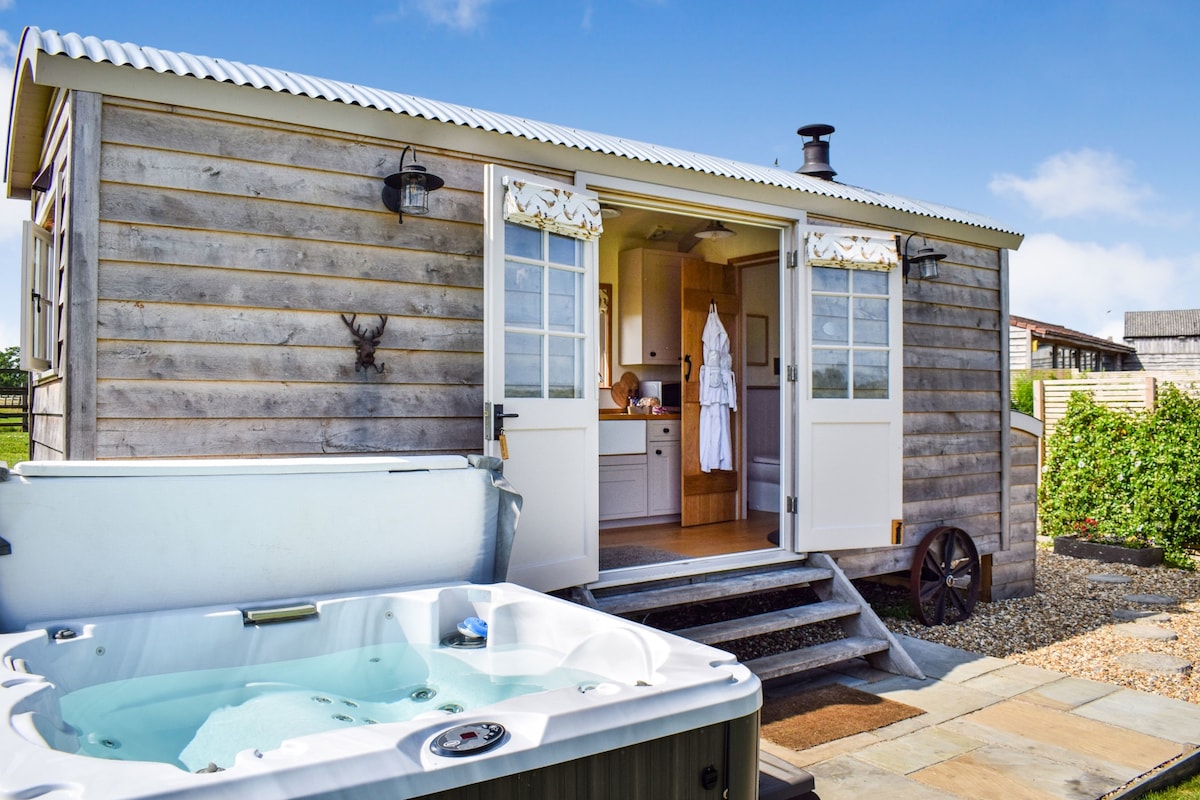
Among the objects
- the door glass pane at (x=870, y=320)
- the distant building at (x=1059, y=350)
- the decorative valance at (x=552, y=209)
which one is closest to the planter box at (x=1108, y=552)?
the door glass pane at (x=870, y=320)

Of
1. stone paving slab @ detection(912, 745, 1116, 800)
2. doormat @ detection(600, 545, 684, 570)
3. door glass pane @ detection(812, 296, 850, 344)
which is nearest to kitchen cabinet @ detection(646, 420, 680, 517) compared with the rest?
doormat @ detection(600, 545, 684, 570)

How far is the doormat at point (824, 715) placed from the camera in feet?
11.2

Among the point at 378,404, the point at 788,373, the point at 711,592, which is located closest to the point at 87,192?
the point at 378,404

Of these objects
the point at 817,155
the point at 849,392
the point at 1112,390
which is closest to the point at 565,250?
the point at 849,392

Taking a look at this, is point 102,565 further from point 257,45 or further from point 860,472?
point 257,45

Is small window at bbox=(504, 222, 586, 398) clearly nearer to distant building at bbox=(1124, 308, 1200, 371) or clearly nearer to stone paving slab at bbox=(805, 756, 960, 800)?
stone paving slab at bbox=(805, 756, 960, 800)

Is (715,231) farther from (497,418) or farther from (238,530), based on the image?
(238,530)

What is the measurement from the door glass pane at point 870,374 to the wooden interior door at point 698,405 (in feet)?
4.83

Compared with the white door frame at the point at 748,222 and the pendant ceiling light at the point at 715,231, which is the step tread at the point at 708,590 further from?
the pendant ceiling light at the point at 715,231

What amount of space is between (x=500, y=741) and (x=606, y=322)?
5134 millimetres

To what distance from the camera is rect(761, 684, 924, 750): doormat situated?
3405 mm

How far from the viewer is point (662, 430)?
604 centimetres

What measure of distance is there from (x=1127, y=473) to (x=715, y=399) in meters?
4.27

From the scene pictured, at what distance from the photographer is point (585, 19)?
833 cm
